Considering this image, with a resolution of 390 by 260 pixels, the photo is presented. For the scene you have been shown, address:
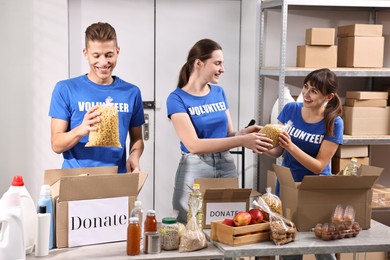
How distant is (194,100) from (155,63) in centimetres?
155

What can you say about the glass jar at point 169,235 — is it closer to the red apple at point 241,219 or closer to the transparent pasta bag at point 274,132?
the red apple at point 241,219

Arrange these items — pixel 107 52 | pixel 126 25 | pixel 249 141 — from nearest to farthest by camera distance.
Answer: pixel 107 52 → pixel 249 141 → pixel 126 25

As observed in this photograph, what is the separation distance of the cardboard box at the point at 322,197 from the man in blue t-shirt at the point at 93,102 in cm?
72

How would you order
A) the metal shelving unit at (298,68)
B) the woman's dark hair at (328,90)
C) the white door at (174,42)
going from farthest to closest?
the white door at (174,42) → the metal shelving unit at (298,68) → the woman's dark hair at (328,90)

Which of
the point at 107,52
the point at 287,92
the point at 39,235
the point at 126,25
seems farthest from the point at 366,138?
the point at 39,235

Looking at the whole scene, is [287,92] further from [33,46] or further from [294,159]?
[33,46]

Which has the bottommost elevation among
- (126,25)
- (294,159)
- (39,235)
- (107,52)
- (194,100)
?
(39,235)

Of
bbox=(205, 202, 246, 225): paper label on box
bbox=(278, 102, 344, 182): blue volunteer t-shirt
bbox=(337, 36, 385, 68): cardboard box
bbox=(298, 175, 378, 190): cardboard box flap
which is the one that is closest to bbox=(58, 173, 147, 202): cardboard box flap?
bbox=(205, 202, 246, 225): paper label on box

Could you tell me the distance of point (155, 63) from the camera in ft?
14.3

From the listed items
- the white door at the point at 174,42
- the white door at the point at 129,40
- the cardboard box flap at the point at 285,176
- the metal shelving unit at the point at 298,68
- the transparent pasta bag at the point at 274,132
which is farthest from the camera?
the white door at the point at 174,42

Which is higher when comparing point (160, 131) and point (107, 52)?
point (107, 52)

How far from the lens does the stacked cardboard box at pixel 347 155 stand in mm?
4078

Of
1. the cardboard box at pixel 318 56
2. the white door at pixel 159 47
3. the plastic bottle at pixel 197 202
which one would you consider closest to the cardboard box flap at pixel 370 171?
the plastic bottle at pixel 197 202

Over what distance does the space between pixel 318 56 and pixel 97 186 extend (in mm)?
2277
